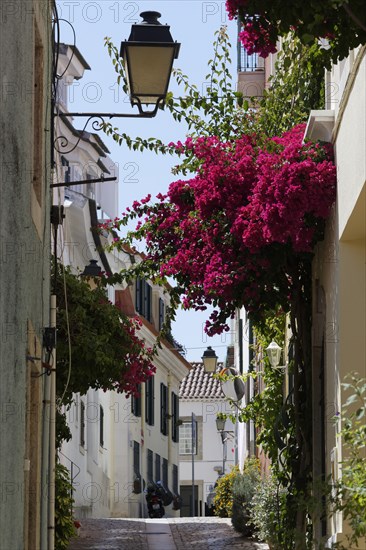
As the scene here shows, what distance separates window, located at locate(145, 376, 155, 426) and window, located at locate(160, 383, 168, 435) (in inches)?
79.8


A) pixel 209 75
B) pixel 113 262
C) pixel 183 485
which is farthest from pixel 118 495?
pixel 183 485

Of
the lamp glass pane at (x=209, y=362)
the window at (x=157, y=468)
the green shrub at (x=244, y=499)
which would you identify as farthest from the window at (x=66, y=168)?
the window at (x=157, y=468)

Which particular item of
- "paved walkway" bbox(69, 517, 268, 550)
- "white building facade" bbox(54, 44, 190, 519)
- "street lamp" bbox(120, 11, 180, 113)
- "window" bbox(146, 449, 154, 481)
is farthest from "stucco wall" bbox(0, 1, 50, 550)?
"window" bbox(146, 449, 154, 481)

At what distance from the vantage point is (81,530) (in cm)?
2389

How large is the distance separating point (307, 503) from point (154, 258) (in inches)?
199

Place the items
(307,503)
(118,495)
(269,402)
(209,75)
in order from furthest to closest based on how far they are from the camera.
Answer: (118,495), (269,402), (209,75), (307,503)

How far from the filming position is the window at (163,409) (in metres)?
48.8

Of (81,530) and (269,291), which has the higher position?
(269,291)

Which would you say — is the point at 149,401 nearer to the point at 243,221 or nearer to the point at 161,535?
the point at 161,535

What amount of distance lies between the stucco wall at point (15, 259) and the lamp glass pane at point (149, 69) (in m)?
1.23

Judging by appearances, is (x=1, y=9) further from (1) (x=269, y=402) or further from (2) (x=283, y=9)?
(1) (x=269, y=402)

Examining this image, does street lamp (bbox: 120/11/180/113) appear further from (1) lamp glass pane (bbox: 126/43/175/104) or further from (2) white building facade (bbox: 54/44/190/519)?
(2) white building facade (bbox: 54/44/190/519)

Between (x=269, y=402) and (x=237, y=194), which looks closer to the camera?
(x=237, y=194)

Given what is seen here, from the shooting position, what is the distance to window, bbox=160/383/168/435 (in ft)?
160
